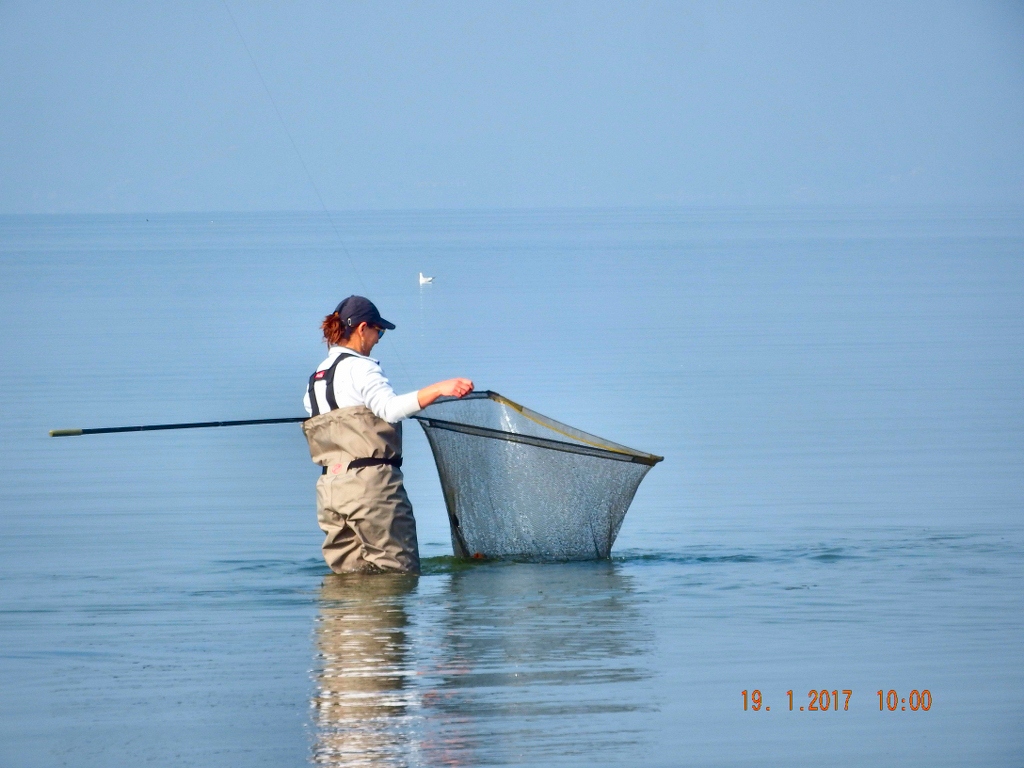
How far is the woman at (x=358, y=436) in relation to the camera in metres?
7.72

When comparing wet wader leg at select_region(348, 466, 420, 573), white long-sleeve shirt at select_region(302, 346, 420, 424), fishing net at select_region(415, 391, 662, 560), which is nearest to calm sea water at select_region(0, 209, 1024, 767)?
wet wader leg at select_region(348, 466, 420, 573)

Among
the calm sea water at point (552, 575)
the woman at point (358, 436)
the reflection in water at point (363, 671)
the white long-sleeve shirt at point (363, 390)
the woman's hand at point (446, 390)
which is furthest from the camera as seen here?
the woman at point (358, 436)

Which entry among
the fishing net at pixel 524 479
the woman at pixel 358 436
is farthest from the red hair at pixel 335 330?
the fishing net at pixel 524 479

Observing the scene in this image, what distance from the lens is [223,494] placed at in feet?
39.5

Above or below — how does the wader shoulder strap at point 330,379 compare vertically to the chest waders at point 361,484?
above

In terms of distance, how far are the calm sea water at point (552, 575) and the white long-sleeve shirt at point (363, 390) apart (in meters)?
0.99

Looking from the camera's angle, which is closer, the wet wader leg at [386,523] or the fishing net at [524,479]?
the wet wader leg at [386,523]

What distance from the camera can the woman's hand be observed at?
289 inches
